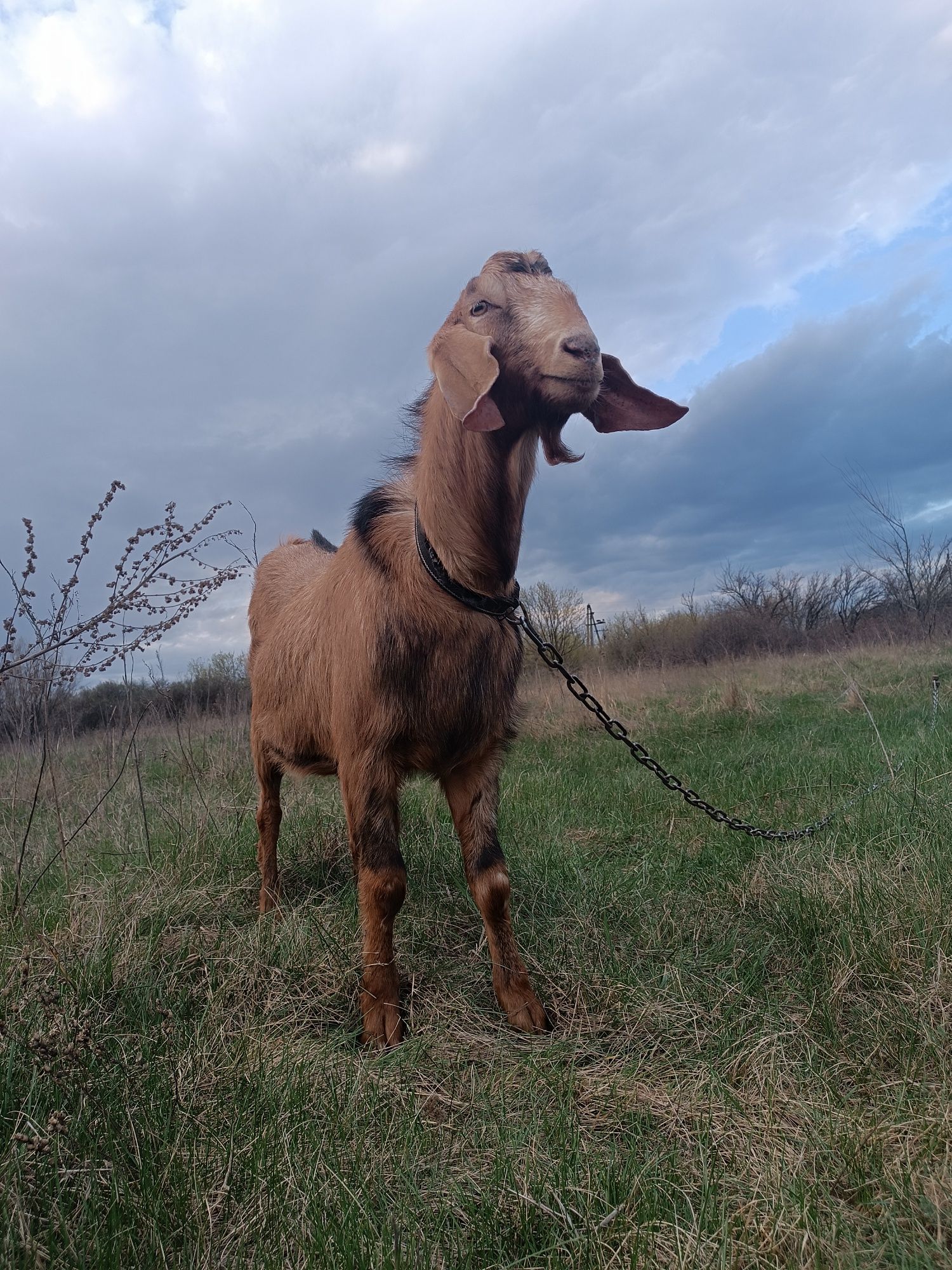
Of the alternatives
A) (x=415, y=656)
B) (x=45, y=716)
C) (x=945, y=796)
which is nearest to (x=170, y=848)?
(x=45, y=716)

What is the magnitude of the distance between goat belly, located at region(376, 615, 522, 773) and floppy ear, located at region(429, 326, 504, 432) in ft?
2.43

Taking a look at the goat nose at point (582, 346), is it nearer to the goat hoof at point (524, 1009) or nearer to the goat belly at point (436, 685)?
the goat belly at point (436, 685)

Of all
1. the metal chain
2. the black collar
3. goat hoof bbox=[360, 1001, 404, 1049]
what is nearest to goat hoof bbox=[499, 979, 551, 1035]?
goat hoof bbox=[360, 1001, 404, 1049]

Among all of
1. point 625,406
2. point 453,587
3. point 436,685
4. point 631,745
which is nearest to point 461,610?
point 453,587

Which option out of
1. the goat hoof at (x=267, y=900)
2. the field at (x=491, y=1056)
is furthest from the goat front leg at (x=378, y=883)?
the goat hoof at (x=267, y=900)

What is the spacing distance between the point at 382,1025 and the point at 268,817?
5.20 feet

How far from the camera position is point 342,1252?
1.46m

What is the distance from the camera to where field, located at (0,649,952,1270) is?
1.54 meters

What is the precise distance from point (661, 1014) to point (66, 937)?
2225 millimetres

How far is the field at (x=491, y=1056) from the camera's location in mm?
1541

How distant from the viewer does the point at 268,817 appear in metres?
3.96

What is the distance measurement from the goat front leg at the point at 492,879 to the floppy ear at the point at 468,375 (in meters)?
1.33

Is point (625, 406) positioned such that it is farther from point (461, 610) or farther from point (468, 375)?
point (461, 610)

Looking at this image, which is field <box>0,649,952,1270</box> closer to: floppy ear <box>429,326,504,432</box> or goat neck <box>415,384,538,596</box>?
goat neck <box>415,384,538,596</box>
